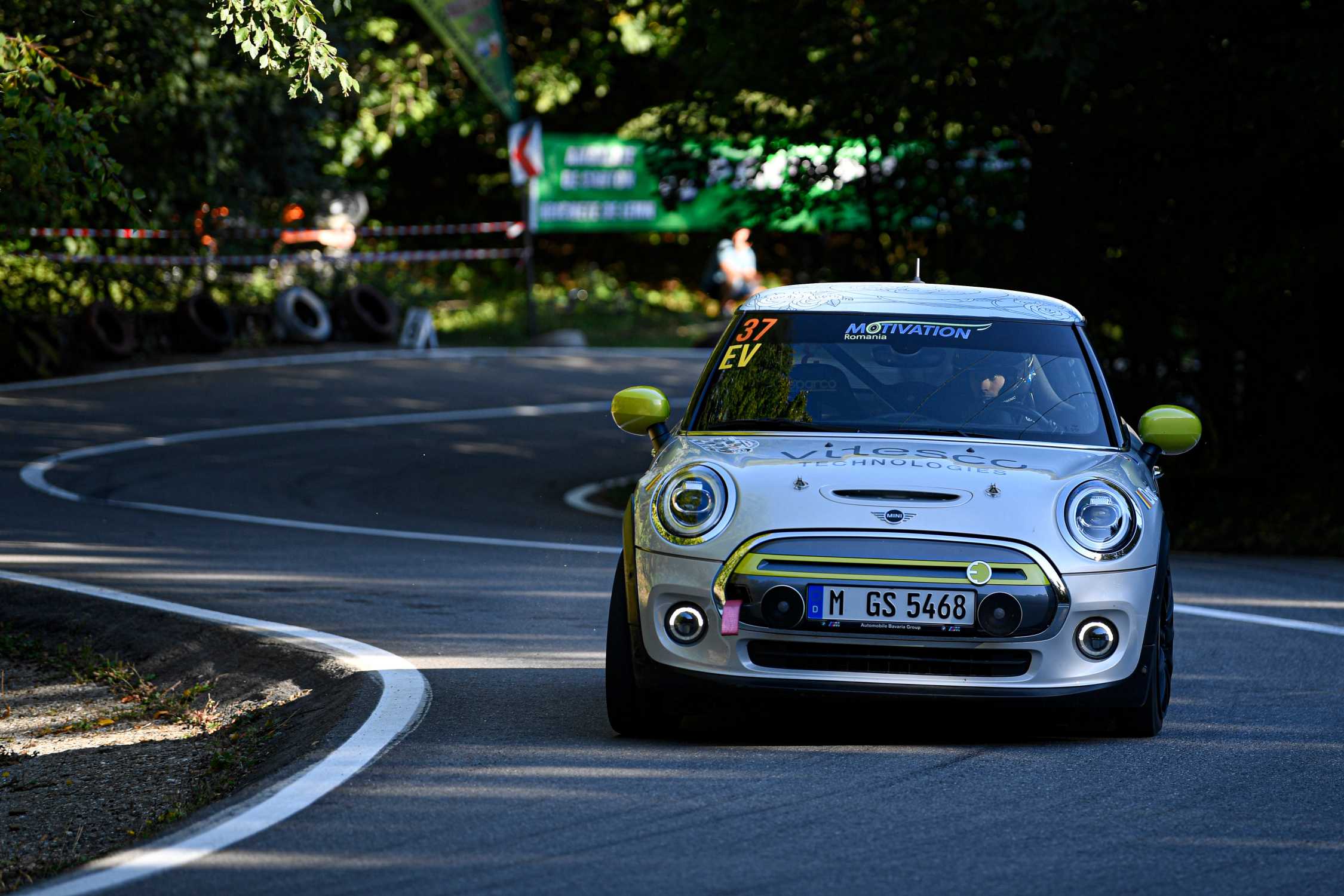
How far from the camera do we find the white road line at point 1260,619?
9359 millimetres

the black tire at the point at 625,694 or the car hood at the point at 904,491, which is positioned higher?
the car hood at the point at 904,491

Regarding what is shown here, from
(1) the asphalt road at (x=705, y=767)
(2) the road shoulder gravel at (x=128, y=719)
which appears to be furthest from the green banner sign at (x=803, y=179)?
(2) the road shoulder gravel at (x=128, y=719)

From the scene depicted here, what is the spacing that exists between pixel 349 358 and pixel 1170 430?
1918 cm

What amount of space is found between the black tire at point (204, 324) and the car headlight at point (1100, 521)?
63.8 ft

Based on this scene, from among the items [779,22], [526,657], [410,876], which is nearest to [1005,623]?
[410,876]

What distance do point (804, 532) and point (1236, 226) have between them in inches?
372

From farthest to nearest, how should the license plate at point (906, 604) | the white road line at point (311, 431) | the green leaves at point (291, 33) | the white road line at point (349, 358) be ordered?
the white road line at point (349, 358) → the white road line at point (311, 431) → the green leaves at point (291, 33) → the license plate at point (906, 604)

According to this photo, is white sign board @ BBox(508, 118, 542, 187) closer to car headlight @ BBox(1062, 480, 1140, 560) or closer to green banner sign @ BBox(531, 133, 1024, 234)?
green banner sign @ BBox(531, 133, 1024, 234)

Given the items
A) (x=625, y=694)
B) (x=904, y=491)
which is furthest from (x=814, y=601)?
(x=625, y=694)

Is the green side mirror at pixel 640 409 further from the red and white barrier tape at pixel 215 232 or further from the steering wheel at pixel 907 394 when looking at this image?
the red and white barrier tape at pixel 215 232

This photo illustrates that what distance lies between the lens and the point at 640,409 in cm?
698

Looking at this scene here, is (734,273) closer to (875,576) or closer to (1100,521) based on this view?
(1100,521)

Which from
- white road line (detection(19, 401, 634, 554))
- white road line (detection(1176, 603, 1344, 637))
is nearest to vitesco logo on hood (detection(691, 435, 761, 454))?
white road line (detection(1176, 603, 1344, 637))

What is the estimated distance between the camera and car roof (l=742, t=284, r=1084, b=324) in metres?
7.23
